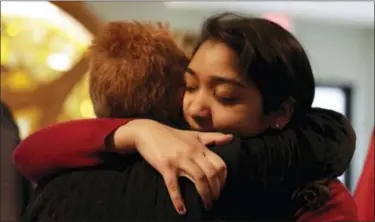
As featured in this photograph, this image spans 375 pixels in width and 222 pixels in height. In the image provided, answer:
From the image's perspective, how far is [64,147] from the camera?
44cm

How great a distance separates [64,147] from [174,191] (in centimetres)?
10

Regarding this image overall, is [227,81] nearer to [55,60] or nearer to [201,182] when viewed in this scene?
[201,182]

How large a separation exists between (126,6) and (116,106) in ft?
3.37

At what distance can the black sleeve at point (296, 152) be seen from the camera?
40 cm

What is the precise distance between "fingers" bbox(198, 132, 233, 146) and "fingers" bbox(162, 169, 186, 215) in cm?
4

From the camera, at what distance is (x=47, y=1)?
120cm

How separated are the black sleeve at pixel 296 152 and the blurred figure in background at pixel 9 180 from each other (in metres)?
0.37

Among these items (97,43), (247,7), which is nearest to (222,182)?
(97,43)

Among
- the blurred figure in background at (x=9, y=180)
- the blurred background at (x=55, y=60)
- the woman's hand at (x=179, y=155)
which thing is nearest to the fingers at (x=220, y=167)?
the woman's hand at (x=179, y=155)

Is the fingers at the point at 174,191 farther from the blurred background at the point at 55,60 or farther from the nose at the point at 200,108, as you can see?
the blurred background at the point at 55,60

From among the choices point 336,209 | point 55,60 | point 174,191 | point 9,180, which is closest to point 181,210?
point 174,191

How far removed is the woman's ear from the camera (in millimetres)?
441

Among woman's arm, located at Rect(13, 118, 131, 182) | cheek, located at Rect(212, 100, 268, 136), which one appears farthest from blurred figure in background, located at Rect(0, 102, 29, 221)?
cheek, located at Rect(212, 100, 268, 136)

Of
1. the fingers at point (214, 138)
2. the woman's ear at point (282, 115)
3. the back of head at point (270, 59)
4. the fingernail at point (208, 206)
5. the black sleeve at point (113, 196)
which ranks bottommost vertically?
the black sleeve at point (113, 196)
